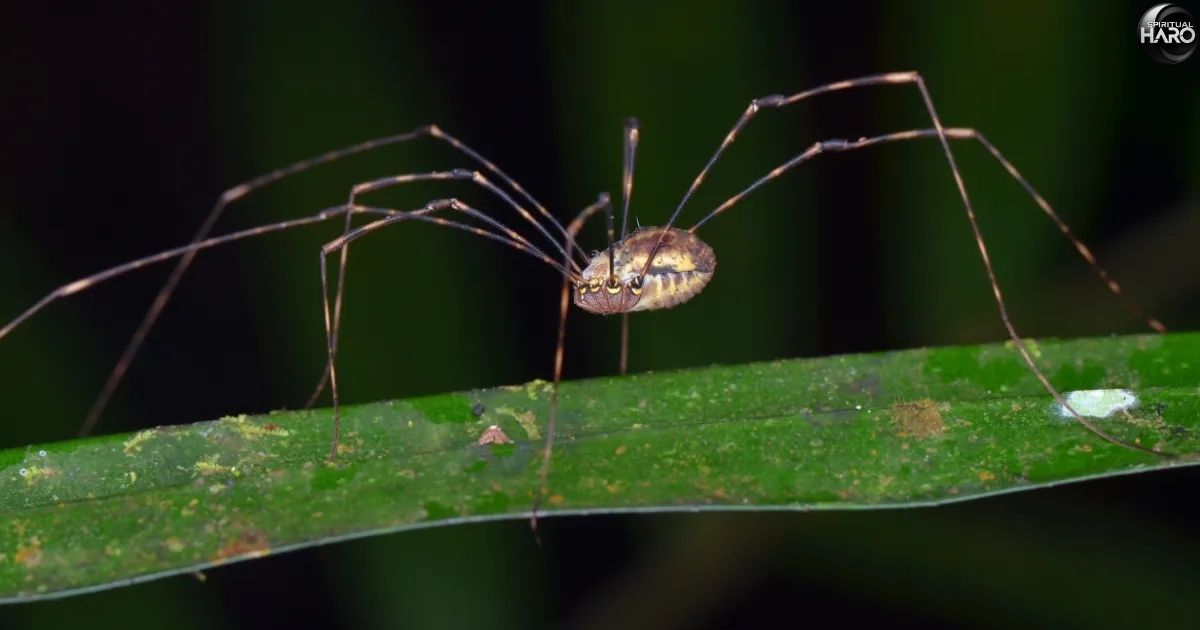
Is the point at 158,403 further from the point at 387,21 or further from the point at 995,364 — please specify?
the point at 995,364

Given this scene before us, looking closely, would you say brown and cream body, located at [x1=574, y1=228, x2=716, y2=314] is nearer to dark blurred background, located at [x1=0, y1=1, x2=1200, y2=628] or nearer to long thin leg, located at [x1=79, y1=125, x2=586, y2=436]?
long thin leg, located at [x1=79, y1=125, x2=586, y2=436]

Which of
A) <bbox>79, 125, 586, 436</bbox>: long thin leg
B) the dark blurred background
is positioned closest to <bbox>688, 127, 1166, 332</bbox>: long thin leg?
the dark blurred background

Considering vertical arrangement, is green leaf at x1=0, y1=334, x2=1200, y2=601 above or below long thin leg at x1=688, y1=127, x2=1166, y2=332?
below

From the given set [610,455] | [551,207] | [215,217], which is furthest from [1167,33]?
[215,217]

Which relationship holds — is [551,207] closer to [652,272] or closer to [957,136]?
[652,272]

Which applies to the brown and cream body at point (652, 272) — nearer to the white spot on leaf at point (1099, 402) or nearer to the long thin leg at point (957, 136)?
the long thin leg at point (957, 136)

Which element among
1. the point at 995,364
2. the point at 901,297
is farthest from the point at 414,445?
the point at 901,297

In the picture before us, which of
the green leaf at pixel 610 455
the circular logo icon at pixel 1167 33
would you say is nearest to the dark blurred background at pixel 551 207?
the circular logo icon at pixel 1167 33

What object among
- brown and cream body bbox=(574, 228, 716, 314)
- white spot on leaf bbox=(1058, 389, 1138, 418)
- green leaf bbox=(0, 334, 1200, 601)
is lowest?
green leaf bbox=(0, 334, 1200, 601)
